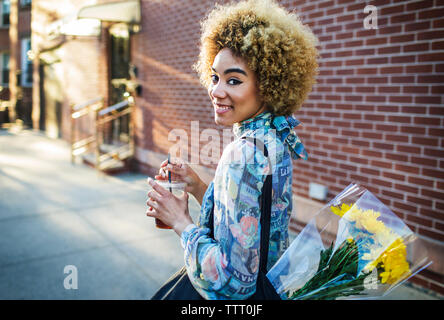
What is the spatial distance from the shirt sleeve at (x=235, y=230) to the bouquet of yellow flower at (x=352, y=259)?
8.0 inches

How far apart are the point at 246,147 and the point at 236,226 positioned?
10.0 inches

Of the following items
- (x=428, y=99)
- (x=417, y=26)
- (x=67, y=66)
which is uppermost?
(x=67, y=66)

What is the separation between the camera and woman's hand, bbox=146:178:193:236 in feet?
4.62

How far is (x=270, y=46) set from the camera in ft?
4.64

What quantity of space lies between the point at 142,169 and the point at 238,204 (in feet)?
22.4

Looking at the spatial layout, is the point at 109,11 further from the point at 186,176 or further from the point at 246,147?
the point at 246,147

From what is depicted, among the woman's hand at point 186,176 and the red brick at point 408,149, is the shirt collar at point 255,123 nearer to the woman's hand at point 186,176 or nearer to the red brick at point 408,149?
the woman's hand at point 186,176

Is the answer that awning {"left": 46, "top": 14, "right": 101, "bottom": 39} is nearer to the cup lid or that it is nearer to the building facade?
the cup lid

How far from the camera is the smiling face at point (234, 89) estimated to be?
144cm

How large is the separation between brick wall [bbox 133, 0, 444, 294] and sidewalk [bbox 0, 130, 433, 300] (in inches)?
33.5

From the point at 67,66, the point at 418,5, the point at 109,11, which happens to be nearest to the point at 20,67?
the point at 67,66

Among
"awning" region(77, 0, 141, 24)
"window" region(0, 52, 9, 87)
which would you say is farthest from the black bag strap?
"window" region(0, 52, 9, 87)
